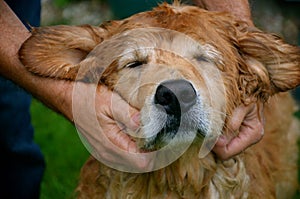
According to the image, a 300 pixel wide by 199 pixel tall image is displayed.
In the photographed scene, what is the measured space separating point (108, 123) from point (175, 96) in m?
0.38

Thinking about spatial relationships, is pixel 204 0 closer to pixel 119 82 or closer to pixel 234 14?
pixel 234 14

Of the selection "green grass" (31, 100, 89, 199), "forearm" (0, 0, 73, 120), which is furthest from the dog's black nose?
"green grass" (31, 100, 89, 199)

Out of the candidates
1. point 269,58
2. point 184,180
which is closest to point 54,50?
point 184,180

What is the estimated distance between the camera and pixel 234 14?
4039 mm

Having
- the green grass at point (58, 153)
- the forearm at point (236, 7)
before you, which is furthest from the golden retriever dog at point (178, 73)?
the green grass at point (58, 153)

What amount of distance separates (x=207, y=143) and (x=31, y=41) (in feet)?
2.90

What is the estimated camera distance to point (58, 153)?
240 inches

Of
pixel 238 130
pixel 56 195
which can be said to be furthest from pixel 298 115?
pixel 238 130

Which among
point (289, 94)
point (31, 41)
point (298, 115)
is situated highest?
point (31, 41)

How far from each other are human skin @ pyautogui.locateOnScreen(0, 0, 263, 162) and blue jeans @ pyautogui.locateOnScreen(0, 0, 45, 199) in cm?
89

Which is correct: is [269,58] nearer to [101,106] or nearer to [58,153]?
[101,106]

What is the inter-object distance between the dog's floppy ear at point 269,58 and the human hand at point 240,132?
0.41 ft

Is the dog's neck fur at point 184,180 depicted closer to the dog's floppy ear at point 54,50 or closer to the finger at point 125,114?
the finger at point 125,114

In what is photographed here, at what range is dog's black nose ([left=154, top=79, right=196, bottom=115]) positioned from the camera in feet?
10.5
